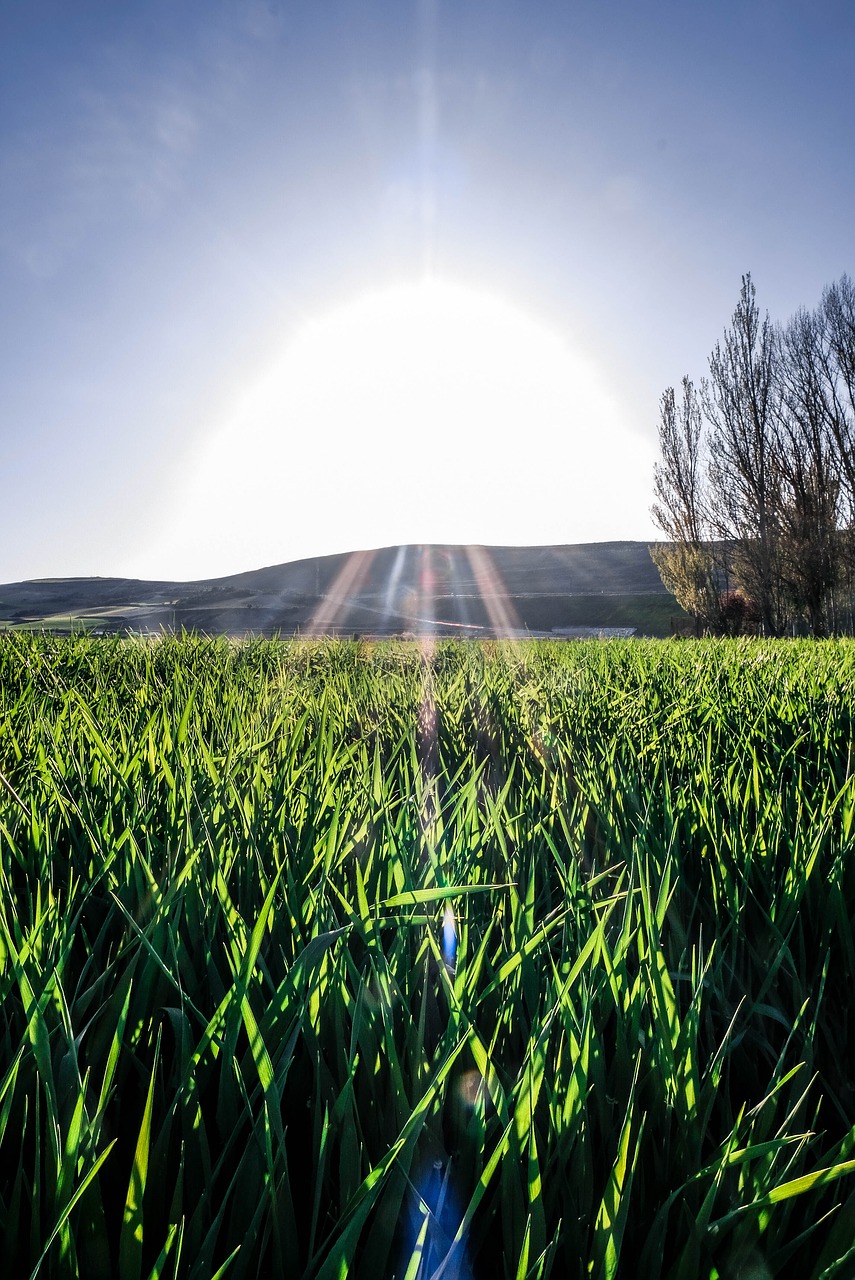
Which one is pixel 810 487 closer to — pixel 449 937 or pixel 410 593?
pixel 449 937

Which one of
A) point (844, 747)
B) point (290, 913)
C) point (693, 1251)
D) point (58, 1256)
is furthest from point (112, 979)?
point (844, 747)

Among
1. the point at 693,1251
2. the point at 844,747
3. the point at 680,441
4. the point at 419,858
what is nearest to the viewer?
the point at 693,1251

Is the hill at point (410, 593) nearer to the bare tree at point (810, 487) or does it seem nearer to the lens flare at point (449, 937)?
the bare tree at point (810, 487)

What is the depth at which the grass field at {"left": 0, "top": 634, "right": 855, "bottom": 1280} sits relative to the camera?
427 mm

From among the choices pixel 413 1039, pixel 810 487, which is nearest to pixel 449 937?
pixel 413 1039

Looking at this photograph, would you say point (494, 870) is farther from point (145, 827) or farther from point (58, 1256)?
point (58, 1256)

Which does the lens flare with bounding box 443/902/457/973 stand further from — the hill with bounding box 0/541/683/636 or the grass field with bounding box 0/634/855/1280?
the hill with bounding box 0/541/683/636

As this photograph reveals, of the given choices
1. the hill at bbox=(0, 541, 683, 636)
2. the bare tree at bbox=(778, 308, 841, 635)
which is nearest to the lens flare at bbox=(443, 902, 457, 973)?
the bare tree at bbox=(778, 308, 841, 635)

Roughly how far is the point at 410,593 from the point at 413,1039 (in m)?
67.6

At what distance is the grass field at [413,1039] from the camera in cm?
43

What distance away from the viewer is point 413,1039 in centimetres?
57

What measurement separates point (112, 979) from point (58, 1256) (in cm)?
35

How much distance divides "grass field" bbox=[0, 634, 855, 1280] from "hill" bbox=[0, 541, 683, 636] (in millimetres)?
33993

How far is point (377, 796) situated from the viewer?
1104 mm
